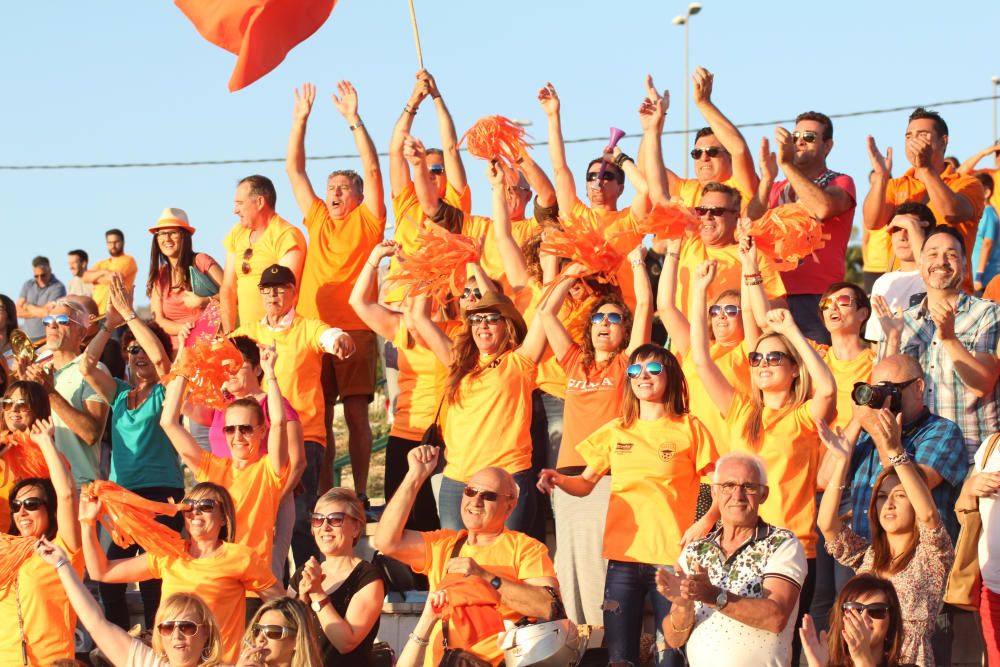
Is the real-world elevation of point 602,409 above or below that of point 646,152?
below

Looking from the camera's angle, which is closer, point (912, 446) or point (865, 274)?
point (912, 446)

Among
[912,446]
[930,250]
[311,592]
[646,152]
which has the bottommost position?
[311,592]

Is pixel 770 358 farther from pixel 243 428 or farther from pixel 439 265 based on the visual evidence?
pixel 243 428

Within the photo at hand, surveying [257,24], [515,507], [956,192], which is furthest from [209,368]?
[956,192]

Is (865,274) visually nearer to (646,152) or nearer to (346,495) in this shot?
(646,152)

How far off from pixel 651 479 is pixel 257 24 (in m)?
4.43

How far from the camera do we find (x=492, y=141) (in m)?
10.5

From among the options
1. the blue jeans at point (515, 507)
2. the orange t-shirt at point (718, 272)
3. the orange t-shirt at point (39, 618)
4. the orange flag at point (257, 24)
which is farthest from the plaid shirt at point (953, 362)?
the orange t-shirt at point (39, 618)

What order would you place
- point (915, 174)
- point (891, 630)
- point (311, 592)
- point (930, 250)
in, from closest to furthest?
point (891, 630), point (311, 592), point (930, 250), point (915, 174)

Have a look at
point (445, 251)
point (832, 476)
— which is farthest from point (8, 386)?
point (832, 476)

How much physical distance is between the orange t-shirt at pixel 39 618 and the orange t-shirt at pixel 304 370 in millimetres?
1787

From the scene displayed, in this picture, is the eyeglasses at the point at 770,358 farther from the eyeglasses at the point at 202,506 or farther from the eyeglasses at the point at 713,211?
the eyeglasses at the point at 202,506

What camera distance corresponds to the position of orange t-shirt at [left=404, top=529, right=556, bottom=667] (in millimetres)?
7387

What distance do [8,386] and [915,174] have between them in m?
6.05
